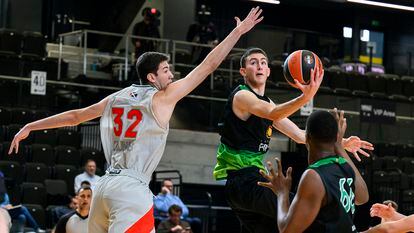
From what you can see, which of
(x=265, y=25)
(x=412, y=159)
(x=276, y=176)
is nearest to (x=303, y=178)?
(x=276, y=176)

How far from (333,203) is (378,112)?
15.5 m

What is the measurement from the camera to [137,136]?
7.00 meters

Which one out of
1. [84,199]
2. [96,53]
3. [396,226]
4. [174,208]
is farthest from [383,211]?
[96,53]

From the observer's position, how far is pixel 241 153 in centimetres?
768

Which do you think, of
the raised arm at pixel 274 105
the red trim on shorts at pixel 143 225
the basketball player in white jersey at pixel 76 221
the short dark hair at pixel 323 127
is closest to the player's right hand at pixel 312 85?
the raised arm at pixel 274 105

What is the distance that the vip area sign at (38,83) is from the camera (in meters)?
18.8

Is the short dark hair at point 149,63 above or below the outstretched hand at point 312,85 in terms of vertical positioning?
above

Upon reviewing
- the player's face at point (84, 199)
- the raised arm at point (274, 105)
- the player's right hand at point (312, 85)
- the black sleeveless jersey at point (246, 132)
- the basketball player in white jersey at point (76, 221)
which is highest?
the player's right hand at point (312, 85)

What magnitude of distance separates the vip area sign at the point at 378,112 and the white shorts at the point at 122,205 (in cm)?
1403

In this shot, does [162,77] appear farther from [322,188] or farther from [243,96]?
[322,188]

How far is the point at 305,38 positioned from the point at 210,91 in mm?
11209

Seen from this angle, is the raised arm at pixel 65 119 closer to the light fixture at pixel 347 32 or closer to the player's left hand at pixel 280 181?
the player's left hand at pixel 280 181

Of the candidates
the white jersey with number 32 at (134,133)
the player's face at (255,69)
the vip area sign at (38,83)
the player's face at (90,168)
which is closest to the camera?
the white jersey with number 32 at (134,133)

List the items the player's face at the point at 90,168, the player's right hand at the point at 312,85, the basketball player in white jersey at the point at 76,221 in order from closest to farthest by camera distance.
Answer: the player's right hand at the point at 312,85, the basketball player in white jersey at the point at 76,221, the player's face at the point at 90,168
